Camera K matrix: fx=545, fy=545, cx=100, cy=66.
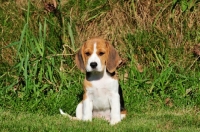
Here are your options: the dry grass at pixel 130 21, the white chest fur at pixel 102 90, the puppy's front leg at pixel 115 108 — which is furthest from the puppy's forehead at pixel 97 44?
the dry grass at pixel 130 21

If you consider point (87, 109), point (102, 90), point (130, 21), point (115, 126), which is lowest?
point (115, 126)

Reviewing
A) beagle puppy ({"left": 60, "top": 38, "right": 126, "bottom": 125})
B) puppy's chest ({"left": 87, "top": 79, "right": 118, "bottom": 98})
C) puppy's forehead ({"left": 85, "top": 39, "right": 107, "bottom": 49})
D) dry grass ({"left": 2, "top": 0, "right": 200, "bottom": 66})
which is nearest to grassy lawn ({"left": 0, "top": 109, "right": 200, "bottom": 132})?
beagle puppy ({"left": 60, "top": 38, "right": 126, "bottom": 125})

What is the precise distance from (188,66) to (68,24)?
2112mm

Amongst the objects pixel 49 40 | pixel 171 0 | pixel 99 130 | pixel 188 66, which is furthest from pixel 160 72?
pixel 99 130

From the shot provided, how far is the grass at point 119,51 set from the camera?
8188mm

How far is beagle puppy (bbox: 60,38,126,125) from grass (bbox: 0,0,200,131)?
8.5 inches

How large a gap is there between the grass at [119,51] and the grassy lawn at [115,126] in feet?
0.07

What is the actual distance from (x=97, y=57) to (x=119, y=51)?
2418 mm

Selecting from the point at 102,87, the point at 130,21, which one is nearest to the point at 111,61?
the point at 102,87

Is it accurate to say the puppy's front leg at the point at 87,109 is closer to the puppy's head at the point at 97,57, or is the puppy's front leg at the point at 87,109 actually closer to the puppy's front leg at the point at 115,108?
the puppy's front leg at the point at 115,108

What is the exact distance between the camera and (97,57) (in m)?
6.89

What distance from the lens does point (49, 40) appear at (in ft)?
30.5

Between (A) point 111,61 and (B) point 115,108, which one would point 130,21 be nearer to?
(A) point 111,61

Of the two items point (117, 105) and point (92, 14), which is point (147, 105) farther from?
point (92, 14)
